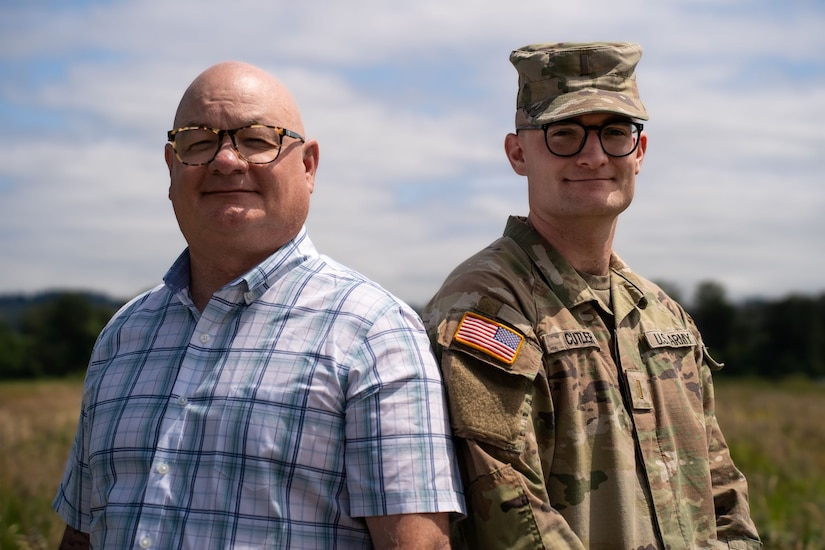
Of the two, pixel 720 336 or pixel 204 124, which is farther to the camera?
pixel 720 336

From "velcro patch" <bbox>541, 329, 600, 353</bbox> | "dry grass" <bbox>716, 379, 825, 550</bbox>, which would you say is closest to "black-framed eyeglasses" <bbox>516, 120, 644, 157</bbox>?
"velcro patch" <bbox>541, 329, 600, 353</bbox>

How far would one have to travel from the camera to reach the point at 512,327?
2.94 m

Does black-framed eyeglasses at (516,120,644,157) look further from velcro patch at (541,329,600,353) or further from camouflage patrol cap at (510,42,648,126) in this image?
velcro patch at (541,329,600,353)

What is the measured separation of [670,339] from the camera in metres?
3.36

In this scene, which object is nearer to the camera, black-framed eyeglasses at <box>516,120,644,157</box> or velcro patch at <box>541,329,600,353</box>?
velcro patch at <box>541,329,600,353</box>

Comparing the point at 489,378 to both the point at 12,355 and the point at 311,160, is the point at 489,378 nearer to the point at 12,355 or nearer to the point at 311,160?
the point at 311,160

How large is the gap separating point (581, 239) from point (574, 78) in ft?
1.83

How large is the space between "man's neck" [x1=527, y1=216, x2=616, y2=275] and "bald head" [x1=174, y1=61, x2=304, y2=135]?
96cm

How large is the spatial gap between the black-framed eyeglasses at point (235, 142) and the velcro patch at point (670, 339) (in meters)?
1.43

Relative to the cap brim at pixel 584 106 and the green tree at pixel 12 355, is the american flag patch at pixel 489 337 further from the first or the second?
the green tree at pixel 12 355

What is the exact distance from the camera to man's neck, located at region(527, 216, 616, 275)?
3223 millimetres

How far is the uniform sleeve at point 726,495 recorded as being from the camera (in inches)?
131

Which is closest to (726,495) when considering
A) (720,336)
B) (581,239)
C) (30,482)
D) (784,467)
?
(581,239)

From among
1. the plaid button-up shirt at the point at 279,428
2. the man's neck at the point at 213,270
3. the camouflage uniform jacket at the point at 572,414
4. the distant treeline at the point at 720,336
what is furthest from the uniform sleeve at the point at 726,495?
the distant treeline at the point at 720,336
